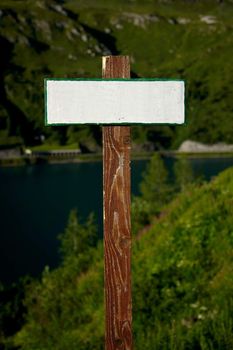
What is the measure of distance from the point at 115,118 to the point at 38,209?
101246 mm

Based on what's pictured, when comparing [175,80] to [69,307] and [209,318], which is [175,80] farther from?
[69,307]

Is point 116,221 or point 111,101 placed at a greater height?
point 111,101

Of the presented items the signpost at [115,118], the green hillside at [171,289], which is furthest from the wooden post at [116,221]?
the green hillside at [171,289]

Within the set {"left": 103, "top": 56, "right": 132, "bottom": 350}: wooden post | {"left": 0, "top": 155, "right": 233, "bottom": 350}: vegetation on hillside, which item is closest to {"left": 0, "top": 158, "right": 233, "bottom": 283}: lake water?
{"left": 0, "top": 155, "right": 233, "bottom": 350}: vegetation on hillside

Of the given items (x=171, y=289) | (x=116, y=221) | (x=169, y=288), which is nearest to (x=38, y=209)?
(x=169, y=288)

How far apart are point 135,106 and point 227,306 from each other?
4224 mm

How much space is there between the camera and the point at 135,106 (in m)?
4.62

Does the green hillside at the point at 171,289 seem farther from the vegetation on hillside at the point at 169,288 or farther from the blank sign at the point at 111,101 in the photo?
the blank sign at the point at 111,101

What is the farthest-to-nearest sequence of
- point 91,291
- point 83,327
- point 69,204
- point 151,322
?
point 69,204
point 91,291
point 83,327
point 151,322

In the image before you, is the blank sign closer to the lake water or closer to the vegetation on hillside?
the vegetation on hillside

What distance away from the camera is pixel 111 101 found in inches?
181

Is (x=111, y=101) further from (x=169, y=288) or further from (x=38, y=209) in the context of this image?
(x=38, y=209)

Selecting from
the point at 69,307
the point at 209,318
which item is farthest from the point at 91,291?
the point at 209,318

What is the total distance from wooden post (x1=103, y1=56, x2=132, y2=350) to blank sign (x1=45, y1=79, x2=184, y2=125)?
0.33 feet
